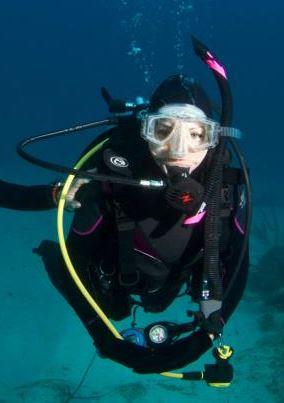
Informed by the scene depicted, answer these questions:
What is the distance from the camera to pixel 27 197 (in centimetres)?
356

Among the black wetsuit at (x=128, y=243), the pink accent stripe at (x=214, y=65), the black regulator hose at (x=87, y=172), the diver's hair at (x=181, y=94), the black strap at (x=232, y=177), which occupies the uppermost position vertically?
the pink accent stripe at (x=214, y=65)

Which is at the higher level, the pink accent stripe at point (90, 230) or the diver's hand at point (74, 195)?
the diver's hand at point (74, 195)

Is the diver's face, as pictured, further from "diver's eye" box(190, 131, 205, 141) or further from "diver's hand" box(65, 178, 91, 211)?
"diver's hand" box(65, 178, 91, 211)

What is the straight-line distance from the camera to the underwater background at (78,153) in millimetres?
7891

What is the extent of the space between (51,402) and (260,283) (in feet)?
19.4

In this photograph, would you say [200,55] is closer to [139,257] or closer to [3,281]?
[139,257]

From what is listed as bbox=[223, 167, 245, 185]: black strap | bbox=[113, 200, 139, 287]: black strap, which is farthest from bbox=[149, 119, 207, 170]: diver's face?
bbox=[113, 200, 139, 287]: black strap

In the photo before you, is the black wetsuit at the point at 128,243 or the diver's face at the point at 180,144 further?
the black wetsuit at the point at 128,243

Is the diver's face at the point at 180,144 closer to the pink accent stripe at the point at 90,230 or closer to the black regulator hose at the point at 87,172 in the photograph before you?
the black regulator hose at the point at 87,172

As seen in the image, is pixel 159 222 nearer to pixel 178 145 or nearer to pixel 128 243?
pixel 128 243

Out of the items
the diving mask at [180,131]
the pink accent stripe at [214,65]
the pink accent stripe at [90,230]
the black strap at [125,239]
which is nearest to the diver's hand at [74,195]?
the pink accent stripe at [90,230]

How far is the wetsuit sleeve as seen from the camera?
3.41m

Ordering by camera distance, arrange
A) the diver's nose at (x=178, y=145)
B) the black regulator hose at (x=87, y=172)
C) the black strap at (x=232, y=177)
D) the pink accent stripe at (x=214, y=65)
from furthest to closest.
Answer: the black strap at (x=232, y=177) < the pink accent stripe at (x=214, y=65) < the diver's nose at (x=178, y=145) < the black regulator hose at (x=87, y=172)

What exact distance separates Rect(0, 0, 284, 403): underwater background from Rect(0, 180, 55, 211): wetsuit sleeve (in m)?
4.62
